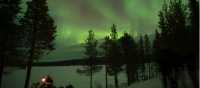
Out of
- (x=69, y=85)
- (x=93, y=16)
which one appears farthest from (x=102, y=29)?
(x=69, y=85)

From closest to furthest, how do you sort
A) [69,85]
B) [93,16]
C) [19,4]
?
[69,85] → [93,16] → [19,4]

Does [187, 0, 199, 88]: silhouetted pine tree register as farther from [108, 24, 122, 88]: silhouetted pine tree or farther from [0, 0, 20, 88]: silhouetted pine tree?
[0, 0, 20, 88]: silhouetted pine tree

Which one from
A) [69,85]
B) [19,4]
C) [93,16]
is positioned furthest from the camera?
[19,4]

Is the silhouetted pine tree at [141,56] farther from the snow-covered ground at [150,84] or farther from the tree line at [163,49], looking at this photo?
the snow-covered ground at [150,84]

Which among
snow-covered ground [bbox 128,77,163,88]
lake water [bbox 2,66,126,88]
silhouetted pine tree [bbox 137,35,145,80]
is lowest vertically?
snow-covered ground [bbox 128,77,163,88]

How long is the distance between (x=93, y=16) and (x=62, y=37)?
39.6 inches

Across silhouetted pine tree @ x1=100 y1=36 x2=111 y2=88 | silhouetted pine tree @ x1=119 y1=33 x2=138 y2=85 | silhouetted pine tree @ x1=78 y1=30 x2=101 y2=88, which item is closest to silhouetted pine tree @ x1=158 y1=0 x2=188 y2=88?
silhouetted pine tree @ x1=119 y1=33 x2=138 y2=85

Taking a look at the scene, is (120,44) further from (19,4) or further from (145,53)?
(19,4)

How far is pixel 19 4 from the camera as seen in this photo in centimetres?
782

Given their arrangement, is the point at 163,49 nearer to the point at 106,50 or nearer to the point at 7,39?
the point at 106,50

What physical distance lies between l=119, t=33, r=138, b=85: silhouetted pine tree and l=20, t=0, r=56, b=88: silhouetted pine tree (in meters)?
2.00

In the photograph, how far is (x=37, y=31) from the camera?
300 inches

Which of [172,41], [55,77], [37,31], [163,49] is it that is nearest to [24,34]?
[37,31]

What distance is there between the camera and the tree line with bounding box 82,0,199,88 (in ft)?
20.5
